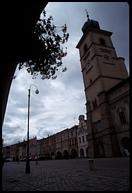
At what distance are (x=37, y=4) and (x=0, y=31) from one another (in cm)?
107

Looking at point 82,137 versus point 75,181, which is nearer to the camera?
point 75,181

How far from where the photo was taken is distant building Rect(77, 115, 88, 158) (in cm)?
6173

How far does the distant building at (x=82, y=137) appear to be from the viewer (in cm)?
6173

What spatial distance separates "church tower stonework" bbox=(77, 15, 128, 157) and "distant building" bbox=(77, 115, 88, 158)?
69.2ft

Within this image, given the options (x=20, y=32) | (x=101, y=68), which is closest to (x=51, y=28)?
(x=20, y=32)

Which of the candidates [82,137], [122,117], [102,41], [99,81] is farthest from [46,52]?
[82,137]

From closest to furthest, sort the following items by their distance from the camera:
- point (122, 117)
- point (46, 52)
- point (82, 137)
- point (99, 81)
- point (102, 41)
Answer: point (46, 52) → point (122, 117) → point (99, 81) → point (102, 41) → point (82, 137)

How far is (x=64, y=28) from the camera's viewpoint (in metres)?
7.73

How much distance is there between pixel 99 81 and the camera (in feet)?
131

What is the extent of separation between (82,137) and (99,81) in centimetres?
3087

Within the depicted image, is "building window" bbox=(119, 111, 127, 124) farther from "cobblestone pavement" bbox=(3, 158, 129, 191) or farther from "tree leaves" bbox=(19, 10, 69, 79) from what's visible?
"tree leaves" bbox=(19, 10, 69, 79)

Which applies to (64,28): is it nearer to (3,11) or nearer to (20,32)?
(20,32)

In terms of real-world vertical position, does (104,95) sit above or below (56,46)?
above

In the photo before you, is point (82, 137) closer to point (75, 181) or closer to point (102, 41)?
point (102, 41)
